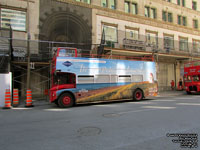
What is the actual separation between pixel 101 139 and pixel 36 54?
1346 cm

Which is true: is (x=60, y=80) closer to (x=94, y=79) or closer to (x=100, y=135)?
(x=94, y=79)

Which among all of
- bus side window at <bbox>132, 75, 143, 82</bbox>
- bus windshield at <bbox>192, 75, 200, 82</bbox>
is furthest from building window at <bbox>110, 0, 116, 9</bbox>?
bus windshield at <bbox>192, 75, 200, 82</bbox>

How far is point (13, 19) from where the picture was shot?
15.3 m

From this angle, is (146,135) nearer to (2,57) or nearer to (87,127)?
(87,127)

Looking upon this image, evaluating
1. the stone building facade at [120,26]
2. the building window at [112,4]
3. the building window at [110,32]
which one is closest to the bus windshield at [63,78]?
the stone building facade at [120,26]

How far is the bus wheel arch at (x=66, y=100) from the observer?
10183 mm

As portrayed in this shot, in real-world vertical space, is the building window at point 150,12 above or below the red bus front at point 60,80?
above

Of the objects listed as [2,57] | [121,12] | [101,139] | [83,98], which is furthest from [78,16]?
[101,139]

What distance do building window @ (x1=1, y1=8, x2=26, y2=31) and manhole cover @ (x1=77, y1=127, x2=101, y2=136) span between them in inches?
573

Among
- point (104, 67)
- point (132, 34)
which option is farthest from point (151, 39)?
point (104, 67)

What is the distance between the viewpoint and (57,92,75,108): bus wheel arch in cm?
Result: 1018

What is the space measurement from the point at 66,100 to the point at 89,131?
577cm

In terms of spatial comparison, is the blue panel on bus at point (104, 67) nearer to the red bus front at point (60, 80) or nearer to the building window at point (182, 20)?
the red bus front at point (60, 80)

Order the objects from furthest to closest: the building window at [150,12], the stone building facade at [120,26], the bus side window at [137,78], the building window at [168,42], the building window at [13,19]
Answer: the building window at [168,42] → the building window at [150,12] → the stone building facade at [120,26] → the building window at [13,19] → the bus side window at [137,78]
